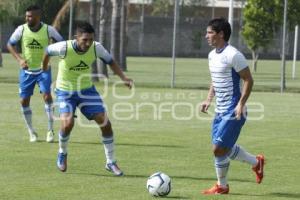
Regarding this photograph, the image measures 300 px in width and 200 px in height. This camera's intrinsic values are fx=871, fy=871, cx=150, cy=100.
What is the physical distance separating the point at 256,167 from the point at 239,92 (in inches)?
46.8

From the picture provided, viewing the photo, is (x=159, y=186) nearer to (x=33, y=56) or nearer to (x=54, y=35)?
(x=54, y=35)

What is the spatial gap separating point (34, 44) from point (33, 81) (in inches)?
26.0

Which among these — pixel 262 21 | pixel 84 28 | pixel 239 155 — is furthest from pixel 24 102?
pixel 262 21

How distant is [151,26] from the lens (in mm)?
80750

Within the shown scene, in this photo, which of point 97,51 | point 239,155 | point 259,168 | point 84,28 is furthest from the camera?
point 97,51

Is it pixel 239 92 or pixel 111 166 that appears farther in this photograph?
pixel 111 166

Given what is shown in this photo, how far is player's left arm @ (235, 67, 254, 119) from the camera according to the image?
32.4 feet

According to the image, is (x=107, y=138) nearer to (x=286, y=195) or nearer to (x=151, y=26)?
(x=286, y=195)

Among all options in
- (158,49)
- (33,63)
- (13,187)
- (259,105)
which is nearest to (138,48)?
(158,49)

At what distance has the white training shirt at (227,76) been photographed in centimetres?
1003

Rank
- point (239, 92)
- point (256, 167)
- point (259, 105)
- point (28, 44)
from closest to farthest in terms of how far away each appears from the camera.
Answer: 1. point (239, 92)
2. point (256, 167)
3. point (28, 44)
4. point (259, 105)

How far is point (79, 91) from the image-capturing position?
39.0 feet

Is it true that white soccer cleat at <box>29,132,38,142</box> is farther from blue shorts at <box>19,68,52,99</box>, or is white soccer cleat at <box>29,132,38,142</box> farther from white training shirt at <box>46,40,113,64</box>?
white training shirt at <box>46,40,113,64</box>

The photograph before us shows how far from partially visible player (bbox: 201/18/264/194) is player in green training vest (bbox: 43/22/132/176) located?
1.66 meters
